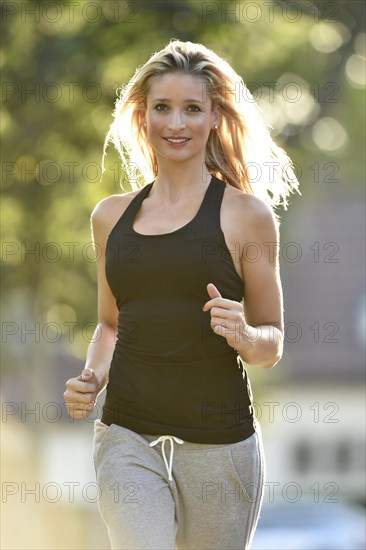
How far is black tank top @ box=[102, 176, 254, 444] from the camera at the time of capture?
3537 mm

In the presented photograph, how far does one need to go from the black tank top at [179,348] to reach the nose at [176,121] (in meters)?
0.28

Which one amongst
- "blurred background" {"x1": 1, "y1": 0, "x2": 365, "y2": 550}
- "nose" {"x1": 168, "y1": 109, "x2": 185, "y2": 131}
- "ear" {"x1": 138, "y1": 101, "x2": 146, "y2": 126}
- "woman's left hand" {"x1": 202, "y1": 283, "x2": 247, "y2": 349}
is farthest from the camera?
"blurred background" {"x1": 1, "y1": 0, "x2": 365, "y2": 550}

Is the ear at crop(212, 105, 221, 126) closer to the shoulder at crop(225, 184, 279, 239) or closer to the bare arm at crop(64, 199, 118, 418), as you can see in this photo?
the shoulder at crop(225, 184, 279, 239)

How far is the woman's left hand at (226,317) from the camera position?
3.27m

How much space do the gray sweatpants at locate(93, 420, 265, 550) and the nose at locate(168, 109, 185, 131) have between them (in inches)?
34.5

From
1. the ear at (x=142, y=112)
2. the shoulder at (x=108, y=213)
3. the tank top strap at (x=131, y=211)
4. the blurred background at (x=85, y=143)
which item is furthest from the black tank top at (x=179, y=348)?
the blurred background at (x=85, y=143)

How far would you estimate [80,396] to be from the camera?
3.56 metres

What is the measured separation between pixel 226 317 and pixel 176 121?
2.30 ft

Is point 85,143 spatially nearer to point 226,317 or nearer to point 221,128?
point 221,128

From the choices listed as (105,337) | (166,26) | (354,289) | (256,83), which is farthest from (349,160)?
(354,289)

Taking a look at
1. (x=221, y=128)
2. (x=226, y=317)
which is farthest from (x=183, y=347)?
(x=221, y=128)

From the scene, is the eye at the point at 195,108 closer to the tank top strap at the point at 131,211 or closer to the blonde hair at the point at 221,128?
the blonde hair at the point at 221,128

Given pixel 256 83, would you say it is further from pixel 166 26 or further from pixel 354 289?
pixel 354 289

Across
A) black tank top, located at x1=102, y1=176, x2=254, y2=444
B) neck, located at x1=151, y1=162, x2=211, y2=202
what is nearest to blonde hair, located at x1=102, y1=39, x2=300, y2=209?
neck, located at x1=151, y1=162, x2=211, y2=202
